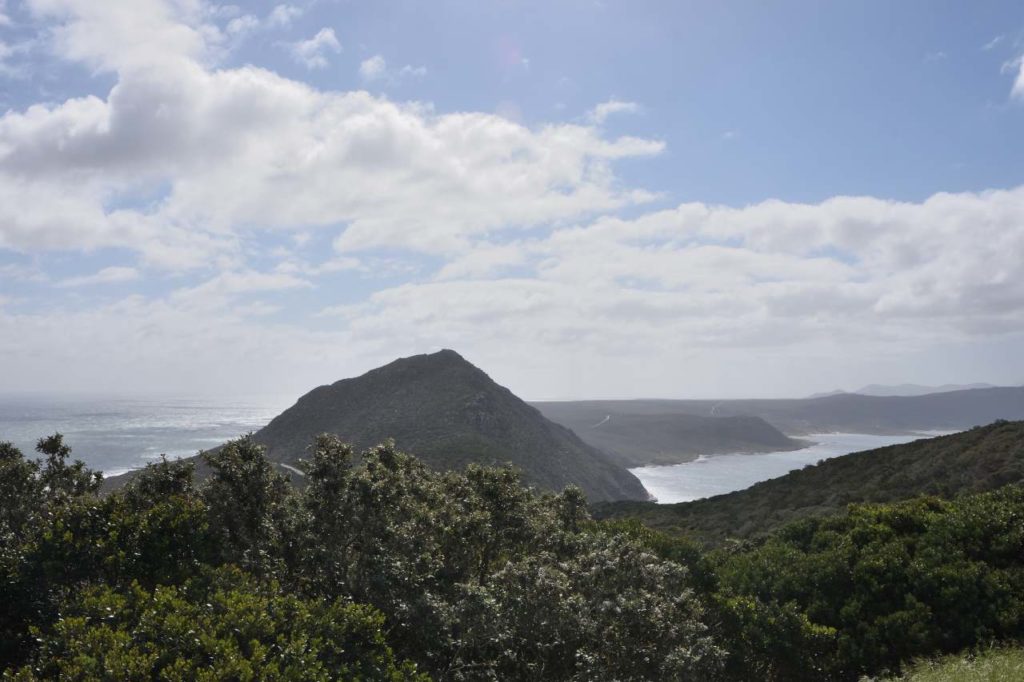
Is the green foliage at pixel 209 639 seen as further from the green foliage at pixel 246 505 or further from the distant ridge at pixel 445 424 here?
the distant ridge at pixel 445 424

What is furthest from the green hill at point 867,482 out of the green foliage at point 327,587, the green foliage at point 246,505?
the green foliage at point 246,505

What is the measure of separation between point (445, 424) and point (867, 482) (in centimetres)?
9557

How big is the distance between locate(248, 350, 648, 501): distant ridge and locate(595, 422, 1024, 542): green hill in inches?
2200

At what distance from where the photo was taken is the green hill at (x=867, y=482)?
150 ft

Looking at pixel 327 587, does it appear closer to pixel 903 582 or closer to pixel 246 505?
pixel 246 505

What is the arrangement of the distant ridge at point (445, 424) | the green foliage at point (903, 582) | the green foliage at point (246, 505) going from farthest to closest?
the distant ridge at point (445, 424) < the green foliage at point (246, 505) < the green foliage at point (903, 582)

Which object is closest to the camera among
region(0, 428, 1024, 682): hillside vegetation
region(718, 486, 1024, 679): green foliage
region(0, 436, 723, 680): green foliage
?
region(0, 436, 723, 680): green foliage

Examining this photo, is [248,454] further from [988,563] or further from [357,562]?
[988,563]

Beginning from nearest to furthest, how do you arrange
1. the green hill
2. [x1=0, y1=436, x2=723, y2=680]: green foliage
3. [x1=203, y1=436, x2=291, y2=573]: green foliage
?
[x1=0, y1=436, x2=723, y2=680]: green foliage, [x1=203, y1=436, x2=291, y2=573]: green foliage, the green hill

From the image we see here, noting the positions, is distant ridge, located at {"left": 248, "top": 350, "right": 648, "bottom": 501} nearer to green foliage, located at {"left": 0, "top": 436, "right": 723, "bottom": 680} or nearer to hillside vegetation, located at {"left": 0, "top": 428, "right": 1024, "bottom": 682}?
hillside vegetation, located at {"left": 0, "top": 428, "right": 1024, "bottom": 682}

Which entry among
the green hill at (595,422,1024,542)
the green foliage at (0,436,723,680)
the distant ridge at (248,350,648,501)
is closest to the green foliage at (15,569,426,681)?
the green foliage at (0,436,723,680)

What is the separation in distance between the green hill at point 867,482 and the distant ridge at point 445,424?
55.9m

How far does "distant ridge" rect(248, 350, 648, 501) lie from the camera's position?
428 ft

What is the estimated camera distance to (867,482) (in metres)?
54.3
